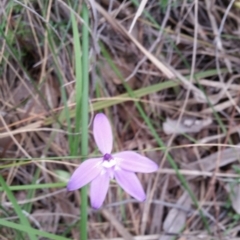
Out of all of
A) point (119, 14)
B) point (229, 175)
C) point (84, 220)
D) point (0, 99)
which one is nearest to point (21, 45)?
point (0, 99)

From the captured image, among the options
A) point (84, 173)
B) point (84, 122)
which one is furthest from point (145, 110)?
point (84, 173)

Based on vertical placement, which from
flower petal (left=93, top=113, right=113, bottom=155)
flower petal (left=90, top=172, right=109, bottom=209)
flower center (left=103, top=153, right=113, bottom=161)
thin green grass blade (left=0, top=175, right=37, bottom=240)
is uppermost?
flower petal (left=93, top=113, right=113, bottom=155)

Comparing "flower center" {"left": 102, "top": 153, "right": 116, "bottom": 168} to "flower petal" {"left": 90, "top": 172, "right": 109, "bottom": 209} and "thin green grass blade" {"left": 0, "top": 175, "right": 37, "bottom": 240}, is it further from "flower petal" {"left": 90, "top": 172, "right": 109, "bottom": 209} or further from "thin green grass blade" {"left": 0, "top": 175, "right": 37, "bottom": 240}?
"thin green grass blade" {"left": 0, "top": 175, "right": 37, "bottom": 240}

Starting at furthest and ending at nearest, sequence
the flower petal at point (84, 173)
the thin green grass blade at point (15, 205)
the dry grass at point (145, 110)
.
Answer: the dry grass at point (145, 110) → the thin green grass blade at point (15, 205) → the flower petal at point (84, 173)

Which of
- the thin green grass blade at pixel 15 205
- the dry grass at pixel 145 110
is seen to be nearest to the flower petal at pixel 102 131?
the thin green grass blade at pixel 15 205

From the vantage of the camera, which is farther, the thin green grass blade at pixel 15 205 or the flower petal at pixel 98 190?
the thin green grass blade at pixel 15 205

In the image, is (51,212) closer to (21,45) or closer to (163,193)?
(163,193)

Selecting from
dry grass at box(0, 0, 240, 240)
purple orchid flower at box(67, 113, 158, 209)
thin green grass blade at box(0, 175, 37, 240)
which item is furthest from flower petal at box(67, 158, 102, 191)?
dry grass at box(0, 0, 240, 240)

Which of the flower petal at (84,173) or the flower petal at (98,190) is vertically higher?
the flower petal at (84,173)

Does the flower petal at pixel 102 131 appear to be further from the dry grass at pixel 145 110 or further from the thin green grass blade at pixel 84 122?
the dry grass at pixel 145 110
